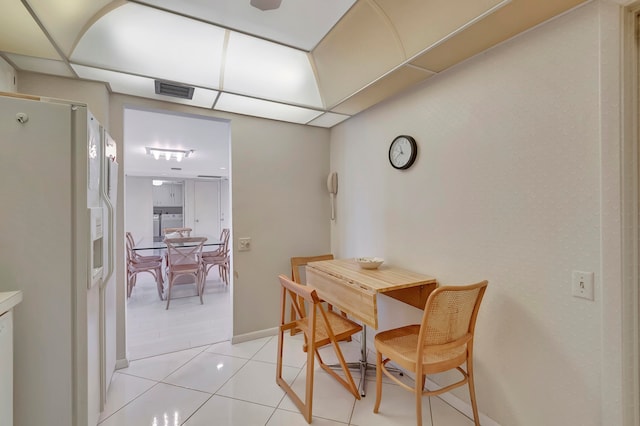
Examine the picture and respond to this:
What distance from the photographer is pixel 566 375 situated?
1.39m

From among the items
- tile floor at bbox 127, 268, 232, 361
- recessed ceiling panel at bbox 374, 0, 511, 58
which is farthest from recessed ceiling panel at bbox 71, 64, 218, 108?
tile floor at bbox 127, 268, 232, 361

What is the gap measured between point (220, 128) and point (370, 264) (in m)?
2.73

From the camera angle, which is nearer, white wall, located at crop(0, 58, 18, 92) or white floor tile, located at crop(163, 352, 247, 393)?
white wall, located at crop(0, 58, 18, 92)

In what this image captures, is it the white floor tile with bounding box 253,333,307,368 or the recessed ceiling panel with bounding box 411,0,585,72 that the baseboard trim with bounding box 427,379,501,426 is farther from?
the recessed ceiling panel with bounding box 411,0,585,72

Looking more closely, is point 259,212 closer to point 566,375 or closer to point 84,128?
point 84,128

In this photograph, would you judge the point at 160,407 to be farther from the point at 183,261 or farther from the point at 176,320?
the point at 183,261

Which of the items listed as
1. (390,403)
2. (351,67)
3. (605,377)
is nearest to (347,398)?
(390,403)

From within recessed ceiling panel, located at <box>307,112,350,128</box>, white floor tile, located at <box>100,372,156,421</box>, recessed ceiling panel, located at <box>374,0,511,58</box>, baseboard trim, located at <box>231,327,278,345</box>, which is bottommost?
white floor tile, located at <box>100,372,156,421</box>

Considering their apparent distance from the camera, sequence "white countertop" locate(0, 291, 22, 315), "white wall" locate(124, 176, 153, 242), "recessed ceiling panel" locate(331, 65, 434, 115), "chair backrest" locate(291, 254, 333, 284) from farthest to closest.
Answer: "white wall" locate(124, 176, 153, 242)
"chair backrest" locate(291, 254, 333, 284)
"recessed ceiling panel" locate(331, 65, 434, 115)
"white countertop" locate(0, 291, 22, 315)

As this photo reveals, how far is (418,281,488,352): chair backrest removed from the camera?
1475mm

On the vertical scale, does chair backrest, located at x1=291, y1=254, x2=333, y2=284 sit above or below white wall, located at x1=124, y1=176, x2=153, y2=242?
below

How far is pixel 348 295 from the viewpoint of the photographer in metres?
2.04

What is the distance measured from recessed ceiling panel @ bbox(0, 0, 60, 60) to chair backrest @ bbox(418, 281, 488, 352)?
2593 millimetres

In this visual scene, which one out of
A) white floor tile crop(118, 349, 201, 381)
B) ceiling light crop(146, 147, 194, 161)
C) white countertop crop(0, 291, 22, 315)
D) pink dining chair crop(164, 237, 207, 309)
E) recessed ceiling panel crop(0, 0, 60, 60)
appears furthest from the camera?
ceiling light crop(146, 147, 194, 161)
